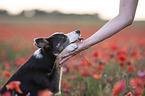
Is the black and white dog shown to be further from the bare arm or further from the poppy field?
the bare arm

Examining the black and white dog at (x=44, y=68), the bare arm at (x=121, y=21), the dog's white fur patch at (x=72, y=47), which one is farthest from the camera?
the black and white dog at (x=44, y=68)

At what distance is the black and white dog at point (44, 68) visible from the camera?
6.70 feet

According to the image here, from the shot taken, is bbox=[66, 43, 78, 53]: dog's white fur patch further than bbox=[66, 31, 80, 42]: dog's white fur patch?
No

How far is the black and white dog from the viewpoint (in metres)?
2.04

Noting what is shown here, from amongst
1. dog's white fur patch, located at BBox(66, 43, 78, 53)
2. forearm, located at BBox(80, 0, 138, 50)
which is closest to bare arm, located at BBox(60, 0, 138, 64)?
forearm, located at BBox(80, 0, 138, 50)

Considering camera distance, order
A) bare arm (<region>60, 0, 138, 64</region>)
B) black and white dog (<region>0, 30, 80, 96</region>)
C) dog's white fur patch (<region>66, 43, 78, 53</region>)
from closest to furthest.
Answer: bare arm (<region>60, 0, 138, 64</region>) < dog's white fur patch (<region>66, 43, 78, 53</region>) < black and white dog (<region>0, 30, 80, 96</region>)

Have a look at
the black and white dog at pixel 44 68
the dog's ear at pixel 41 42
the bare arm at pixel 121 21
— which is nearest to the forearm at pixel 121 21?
the bare arm at pixel 121 21

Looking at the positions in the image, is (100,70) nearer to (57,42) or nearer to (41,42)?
(57,42)

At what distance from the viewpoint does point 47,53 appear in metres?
2.22

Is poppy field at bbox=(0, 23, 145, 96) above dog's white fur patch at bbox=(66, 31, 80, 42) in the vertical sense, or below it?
below

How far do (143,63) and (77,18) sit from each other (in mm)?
14889

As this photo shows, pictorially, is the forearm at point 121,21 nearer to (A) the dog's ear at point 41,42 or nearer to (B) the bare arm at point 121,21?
(B) the bare arm at point 121,21

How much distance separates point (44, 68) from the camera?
2.14 metres

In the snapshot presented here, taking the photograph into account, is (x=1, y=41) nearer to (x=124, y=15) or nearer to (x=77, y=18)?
(x=124, y=15)
